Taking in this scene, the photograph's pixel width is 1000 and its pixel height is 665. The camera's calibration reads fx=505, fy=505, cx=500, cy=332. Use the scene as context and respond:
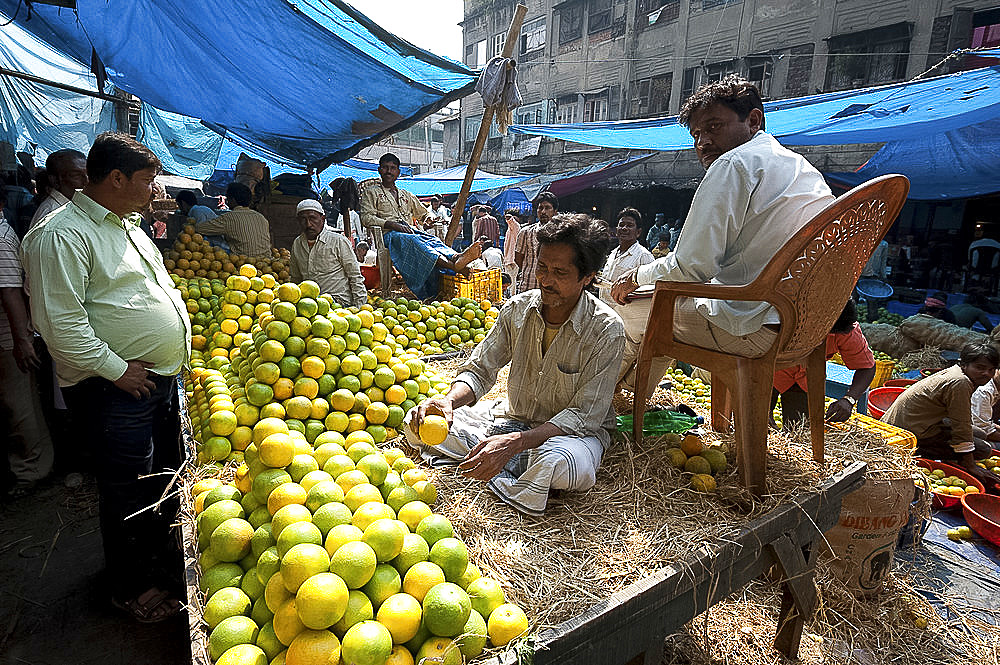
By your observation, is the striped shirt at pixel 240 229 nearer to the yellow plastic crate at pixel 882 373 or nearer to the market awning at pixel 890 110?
the market awning at pixel 890 110

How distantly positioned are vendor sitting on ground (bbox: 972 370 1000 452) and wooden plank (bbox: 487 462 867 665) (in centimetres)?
406

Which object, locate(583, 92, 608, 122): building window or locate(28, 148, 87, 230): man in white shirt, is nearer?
→ locate(28, 148, 87, 230): man in white shirt

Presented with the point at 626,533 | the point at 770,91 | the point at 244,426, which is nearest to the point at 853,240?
the point at 626,533

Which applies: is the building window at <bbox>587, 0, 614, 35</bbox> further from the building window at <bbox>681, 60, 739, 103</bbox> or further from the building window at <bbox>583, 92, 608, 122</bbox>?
the building window at <bbox>681, 60, 739, 103</bbox>

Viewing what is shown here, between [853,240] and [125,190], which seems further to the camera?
[125,190]

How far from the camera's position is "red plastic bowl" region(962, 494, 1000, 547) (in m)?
4.02

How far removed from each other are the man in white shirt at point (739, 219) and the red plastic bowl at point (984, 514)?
339 cm

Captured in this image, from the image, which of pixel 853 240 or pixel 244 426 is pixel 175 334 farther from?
pixel 853 240

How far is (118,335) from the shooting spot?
272 centimetres

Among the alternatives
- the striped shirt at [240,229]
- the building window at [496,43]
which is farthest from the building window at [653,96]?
the striped shirt at [240,229]

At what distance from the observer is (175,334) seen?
296 centimetres

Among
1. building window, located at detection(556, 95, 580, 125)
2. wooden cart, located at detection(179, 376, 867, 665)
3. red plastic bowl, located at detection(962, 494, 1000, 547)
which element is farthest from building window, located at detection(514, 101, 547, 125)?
wooden cart, located at detection(179, 376, 867, 665)

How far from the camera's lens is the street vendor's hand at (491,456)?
7.44ft

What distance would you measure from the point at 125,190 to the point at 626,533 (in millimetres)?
3105
